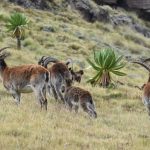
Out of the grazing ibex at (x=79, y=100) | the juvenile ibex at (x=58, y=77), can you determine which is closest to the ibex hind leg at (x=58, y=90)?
the juvenile ibex at (x=58, y=77)

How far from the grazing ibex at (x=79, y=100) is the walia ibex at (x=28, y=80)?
40.0 inches

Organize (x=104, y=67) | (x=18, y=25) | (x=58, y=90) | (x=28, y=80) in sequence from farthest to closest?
(x=18, y=25), (x=104, y=67), (x=58, y=90), (x=28, y=80)

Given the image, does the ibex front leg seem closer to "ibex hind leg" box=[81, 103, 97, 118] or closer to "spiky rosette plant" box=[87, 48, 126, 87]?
"ibex hind leg" box=[81, 103, 97, 118]

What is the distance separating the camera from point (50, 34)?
3847 centimetres

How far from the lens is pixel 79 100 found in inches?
566

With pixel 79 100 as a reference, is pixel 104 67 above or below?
below

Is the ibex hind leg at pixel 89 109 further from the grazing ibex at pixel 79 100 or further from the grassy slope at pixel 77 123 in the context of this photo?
the grassy slope at pixel 77 123

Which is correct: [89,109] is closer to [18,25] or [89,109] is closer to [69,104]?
[69,104]

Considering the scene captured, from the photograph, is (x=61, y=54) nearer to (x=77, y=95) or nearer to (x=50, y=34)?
(x=50, y=34)

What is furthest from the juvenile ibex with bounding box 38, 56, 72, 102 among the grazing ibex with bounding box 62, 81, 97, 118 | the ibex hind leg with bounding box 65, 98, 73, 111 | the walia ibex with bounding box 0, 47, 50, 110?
the walia ibex with bounding box 0, 47, 50, 110

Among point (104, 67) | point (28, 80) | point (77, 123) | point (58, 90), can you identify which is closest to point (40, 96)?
point (28, 80)

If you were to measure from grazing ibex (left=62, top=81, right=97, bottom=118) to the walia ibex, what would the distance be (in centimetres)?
102

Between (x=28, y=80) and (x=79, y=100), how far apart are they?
1.54 metres

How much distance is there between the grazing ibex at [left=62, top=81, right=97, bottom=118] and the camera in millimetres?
14141
